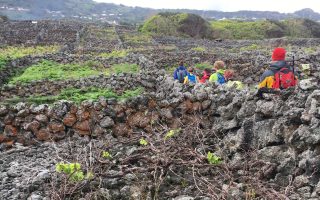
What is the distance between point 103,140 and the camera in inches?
356

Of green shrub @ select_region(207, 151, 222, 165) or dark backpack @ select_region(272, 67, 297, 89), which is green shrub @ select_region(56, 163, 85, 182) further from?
dark backpack @ select_region(272, 67, 297, 89)

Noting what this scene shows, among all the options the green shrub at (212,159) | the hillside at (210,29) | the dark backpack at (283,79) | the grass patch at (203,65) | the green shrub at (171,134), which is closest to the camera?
the green shrub at (212,159)

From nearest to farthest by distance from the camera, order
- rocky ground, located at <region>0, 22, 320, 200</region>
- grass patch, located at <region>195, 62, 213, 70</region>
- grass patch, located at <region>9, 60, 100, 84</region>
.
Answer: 1. rocky ground, located at <region>0, 22, 320, 200</region>
2. grass patch, located at <region>9, 60, 100, 84</region>
3. grass patch, located at <region>195, 62, 213, 70</region>

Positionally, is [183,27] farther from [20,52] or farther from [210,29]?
[20,52]

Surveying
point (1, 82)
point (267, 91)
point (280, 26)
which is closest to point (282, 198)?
point (267, 91)

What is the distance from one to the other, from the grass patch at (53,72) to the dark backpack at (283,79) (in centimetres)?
915

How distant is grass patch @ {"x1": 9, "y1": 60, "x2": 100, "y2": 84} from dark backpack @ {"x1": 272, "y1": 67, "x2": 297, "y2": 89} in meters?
9.15

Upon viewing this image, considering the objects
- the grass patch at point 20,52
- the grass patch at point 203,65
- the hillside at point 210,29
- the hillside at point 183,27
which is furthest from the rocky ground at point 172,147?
the hillside at point 183,27

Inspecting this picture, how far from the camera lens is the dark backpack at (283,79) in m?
8.36

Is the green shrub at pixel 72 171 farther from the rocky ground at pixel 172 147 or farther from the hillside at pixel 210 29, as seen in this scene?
the hillside at pixel 210 29

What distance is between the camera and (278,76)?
848 centimetres

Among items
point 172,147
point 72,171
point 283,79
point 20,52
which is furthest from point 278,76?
point 20,52

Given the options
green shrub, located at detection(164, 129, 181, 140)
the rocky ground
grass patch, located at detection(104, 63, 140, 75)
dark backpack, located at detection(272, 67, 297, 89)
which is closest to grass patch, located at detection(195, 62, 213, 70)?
grass patch, located at detection(104, 63, 140, 75)

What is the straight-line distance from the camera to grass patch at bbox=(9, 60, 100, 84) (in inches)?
639
